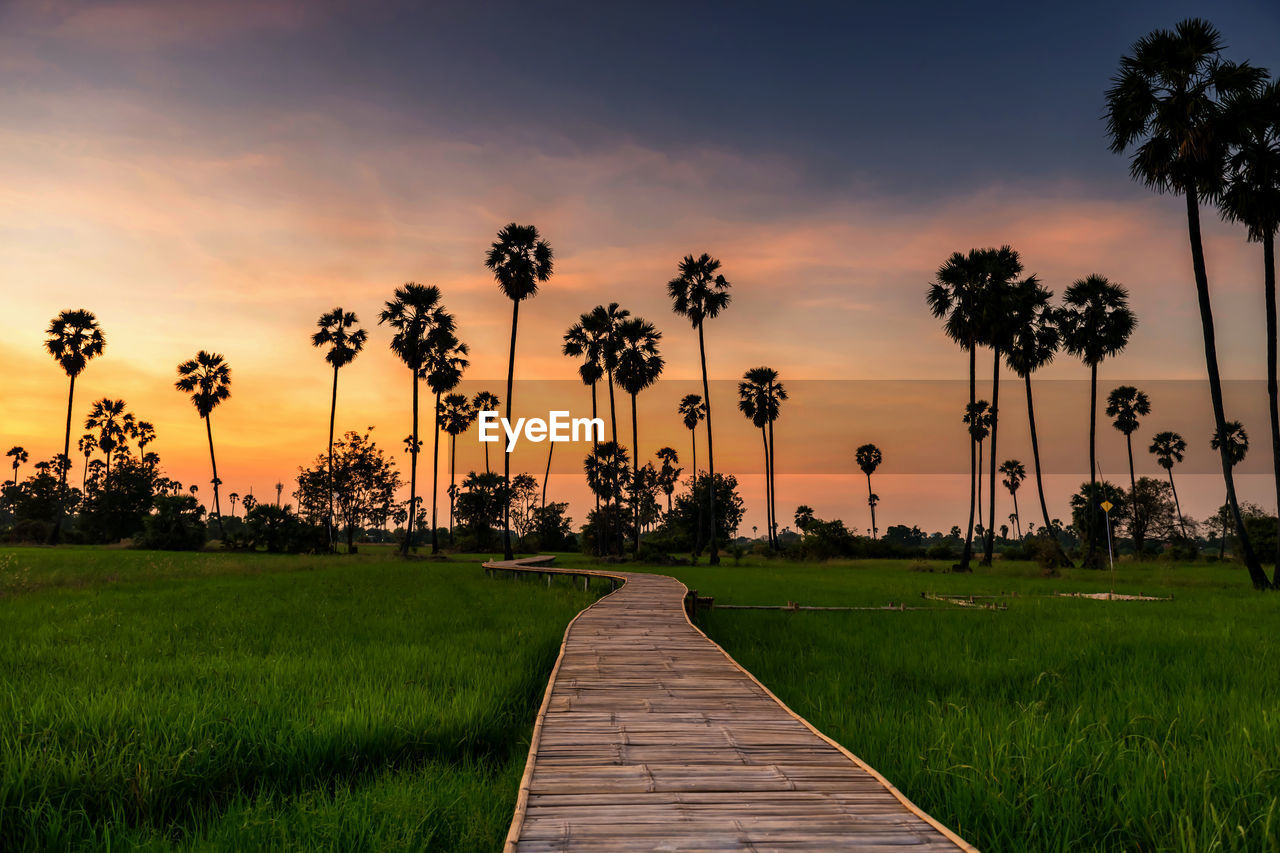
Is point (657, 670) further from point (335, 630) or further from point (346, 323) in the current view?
point (346, 323)

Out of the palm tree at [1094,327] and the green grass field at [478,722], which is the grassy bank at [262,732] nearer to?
the green grass field at [478,722]

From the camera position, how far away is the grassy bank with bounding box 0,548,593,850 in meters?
4.82

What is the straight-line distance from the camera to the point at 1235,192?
24.4m

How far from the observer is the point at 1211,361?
81.5ft

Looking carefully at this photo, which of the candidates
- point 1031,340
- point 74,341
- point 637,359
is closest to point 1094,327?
point 1031,340

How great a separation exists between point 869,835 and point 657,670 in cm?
506

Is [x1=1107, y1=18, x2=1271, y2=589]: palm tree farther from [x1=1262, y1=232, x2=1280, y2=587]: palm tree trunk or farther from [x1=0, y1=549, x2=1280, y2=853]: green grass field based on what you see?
[x1=0, y1=549, x2=1280, y2=853]: green grass field

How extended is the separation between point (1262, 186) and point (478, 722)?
31500 millimetres

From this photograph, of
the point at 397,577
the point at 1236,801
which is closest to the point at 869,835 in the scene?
the point at 1236,801

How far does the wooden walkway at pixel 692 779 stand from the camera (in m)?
3.71

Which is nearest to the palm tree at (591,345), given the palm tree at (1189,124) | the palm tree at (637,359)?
the palm tree at (637,359)

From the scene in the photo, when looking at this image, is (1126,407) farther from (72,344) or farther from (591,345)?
(72,344)

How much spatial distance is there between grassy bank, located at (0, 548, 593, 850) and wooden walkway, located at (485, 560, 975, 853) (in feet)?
2.54

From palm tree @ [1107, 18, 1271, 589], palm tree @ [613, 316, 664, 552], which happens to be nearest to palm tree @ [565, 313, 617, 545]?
palm tree @ [613, 316, 664, 552]
